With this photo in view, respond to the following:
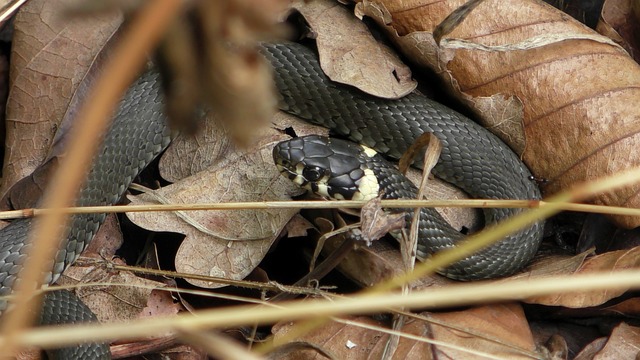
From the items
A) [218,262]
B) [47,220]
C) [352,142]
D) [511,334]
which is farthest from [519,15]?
[47,220]

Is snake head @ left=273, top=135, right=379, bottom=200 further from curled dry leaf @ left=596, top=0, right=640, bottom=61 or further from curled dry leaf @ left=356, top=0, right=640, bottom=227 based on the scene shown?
curled dry leaf @ left=596, top=0, right=640, bottom=61

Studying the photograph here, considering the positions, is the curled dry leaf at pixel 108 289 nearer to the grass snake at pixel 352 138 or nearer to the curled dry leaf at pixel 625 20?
the grass snake at pixel 352 138

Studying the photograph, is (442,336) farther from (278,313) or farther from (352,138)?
(278,313)

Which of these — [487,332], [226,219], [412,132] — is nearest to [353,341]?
[487,332]

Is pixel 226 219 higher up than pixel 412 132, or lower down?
higher up

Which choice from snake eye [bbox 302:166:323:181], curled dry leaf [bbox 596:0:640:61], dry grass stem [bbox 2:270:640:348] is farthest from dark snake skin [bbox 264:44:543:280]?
dry grass stem [bbox 2:270:640:348]

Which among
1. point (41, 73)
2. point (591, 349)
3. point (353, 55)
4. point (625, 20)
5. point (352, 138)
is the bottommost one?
point (591, 349)

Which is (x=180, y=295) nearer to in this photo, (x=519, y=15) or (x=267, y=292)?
(x=267, y=292)
